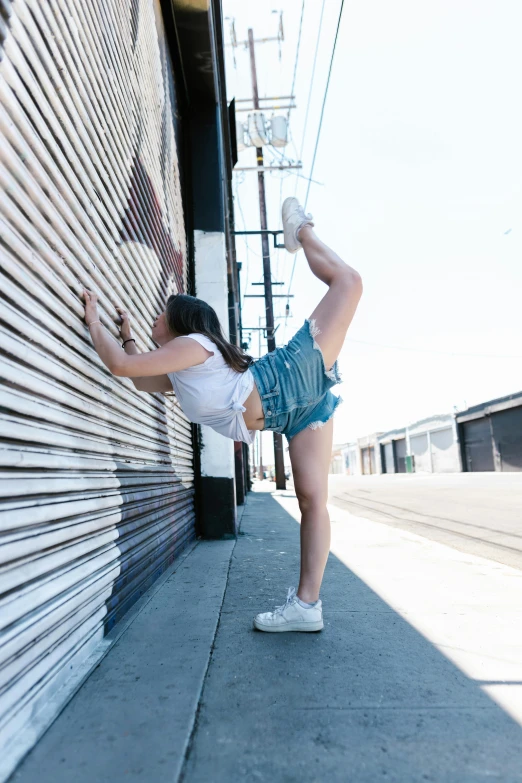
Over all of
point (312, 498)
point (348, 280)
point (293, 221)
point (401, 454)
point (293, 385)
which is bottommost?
point (312, 498)

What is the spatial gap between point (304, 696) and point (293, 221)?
1685 mm

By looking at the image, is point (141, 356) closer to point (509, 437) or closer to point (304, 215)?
point (304, 215)

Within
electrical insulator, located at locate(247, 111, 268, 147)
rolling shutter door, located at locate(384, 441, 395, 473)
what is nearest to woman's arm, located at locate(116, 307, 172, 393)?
electrical insulator, located at locate(247, 111, 268, 147)

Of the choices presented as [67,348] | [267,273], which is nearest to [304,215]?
[67,348]

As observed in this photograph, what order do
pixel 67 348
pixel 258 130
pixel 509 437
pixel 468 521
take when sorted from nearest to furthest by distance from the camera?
pixel 67 348 → pixel 468 521 → pixel 258 130 → pixel 509 437

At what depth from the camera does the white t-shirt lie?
201 centimetres

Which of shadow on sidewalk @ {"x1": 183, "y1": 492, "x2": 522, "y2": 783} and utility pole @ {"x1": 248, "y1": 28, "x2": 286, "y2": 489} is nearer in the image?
shadow on sidewalk @ {"x1": 183, "y1": 492, "x2": 522, "y2": 783}

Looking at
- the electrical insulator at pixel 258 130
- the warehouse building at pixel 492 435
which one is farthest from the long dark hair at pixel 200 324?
the warehouse building at pixel 492 435

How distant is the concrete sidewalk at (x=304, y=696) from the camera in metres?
1.10

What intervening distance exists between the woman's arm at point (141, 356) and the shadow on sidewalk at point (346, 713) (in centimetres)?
94

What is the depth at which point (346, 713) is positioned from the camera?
1.34m

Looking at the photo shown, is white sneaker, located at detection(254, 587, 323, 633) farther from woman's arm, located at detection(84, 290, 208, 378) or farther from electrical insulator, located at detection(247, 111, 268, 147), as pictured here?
electrical insulator, located at detection(247, 111, 268, 147)

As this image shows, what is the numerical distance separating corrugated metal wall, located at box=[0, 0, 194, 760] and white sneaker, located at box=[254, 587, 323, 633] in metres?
0.55

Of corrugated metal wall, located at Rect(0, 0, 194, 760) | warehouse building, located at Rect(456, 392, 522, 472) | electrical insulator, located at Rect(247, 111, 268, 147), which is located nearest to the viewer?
corrugated metal wall, located at Rect(0, 0, 194, 760)
